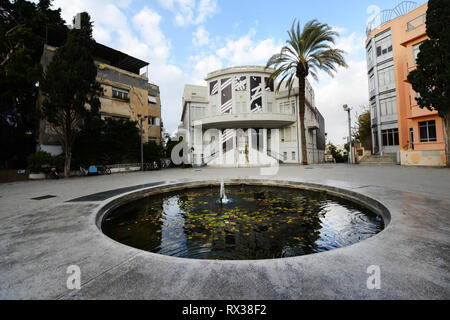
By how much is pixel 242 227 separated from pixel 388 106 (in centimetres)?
2773

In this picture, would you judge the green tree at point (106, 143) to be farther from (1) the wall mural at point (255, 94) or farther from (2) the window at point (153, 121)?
(1) the wall mural at point (255, 94)

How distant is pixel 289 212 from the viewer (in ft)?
17.1

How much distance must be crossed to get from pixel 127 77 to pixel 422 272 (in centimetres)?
2797

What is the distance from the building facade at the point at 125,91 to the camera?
68.1ft

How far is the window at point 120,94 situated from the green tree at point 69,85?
617cm

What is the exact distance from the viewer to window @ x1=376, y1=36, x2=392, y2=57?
22.3 meters

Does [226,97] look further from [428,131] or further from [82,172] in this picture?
[428,131]

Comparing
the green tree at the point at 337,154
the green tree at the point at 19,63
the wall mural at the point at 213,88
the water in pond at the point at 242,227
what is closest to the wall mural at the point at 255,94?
the wall mural at the point at 213,88

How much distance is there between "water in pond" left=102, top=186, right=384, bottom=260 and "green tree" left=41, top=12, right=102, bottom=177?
1265cm

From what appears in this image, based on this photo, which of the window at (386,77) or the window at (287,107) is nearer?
the window at (386,77)

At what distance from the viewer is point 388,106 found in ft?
73.8
